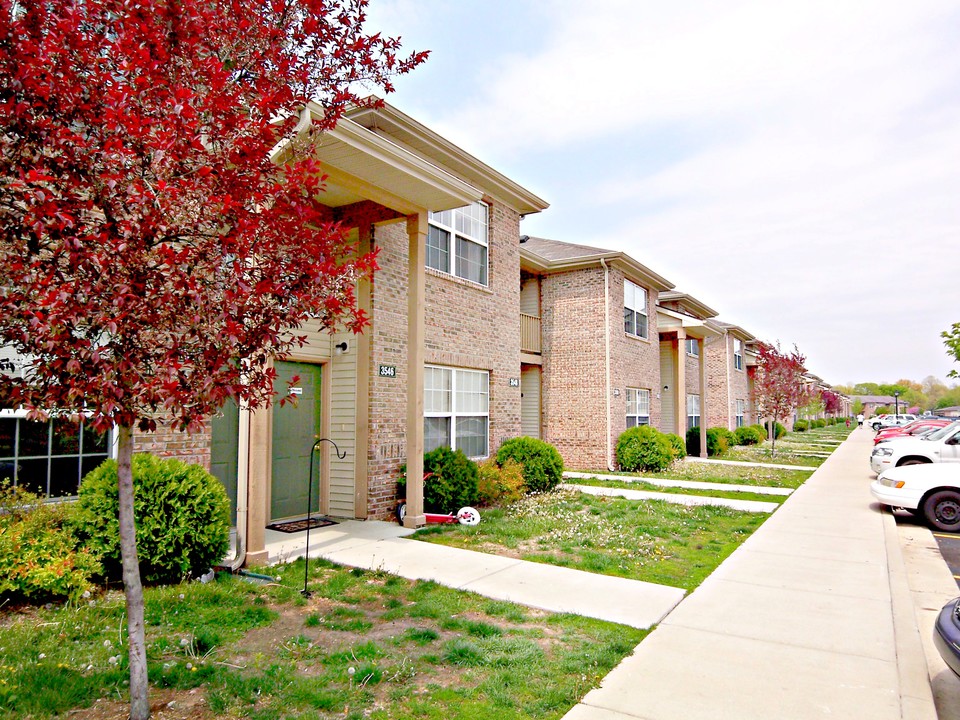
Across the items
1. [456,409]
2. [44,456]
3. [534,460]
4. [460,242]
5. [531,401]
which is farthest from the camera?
[531,401]

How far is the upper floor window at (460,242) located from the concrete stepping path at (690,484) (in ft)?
21.8

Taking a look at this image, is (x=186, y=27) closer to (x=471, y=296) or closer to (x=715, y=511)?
(x=471, y=296)

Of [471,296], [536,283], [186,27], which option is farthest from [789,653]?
[536,283]

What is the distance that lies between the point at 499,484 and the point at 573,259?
911cm

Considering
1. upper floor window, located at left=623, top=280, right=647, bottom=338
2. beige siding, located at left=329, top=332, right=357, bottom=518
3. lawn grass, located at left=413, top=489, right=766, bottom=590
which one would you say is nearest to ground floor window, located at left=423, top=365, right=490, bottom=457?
beige siding, located at left=329, top=332, right=357, bottom=518

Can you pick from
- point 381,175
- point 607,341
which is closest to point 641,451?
point 607,341

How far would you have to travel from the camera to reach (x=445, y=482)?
10.5 metres

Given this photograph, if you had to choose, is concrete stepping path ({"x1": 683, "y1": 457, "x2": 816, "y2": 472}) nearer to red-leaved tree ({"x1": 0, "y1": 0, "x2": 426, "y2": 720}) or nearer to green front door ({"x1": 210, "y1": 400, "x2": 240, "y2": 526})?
green front door ({"x1": 210, "y1": 400, "x2": 240, "y2": 526})

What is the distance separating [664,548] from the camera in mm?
8711

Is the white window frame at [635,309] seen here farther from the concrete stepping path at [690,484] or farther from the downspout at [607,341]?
the concrete stepping path at [690,484]

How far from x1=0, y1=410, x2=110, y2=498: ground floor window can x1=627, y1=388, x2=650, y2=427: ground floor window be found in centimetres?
1636

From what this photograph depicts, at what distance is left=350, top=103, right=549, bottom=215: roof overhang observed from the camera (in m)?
10.4

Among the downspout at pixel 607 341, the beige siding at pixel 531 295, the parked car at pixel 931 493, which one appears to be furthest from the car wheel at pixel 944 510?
the beige siding at pixel 531 295

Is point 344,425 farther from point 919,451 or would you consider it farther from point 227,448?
point 919,451
